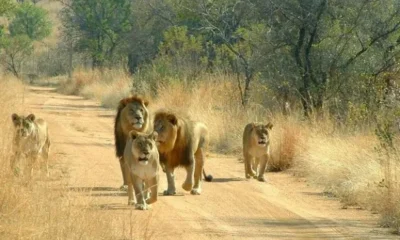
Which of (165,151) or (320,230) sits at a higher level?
(165,151)

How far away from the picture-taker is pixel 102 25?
167 feet

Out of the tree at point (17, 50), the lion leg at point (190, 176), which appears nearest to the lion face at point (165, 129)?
the lion leg at point (190, 176)

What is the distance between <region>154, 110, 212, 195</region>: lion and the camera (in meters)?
11.6

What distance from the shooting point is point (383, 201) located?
10828mm

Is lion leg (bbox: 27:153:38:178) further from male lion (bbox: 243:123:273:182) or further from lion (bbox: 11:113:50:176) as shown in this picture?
male lion (bbox: 243:123:273:182)

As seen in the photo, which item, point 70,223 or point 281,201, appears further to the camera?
point 281,201

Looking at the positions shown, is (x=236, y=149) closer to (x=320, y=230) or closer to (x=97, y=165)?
(x=97, y=165)

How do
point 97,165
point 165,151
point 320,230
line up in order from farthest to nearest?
point 97,165
point 165,151
point 320,230

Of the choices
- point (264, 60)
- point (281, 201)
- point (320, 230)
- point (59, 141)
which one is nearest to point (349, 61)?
point (264, 60)

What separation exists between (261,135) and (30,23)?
63.1 metres

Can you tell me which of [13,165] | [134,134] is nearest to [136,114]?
[134,134]

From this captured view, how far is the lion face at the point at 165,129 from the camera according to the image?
1161cm

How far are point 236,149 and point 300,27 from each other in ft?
9.84

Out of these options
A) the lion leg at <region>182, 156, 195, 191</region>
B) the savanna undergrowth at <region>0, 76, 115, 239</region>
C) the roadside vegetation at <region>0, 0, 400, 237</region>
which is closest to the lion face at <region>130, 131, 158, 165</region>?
the savanna undergrowth at <region>0, 76, 115, 239</region>
